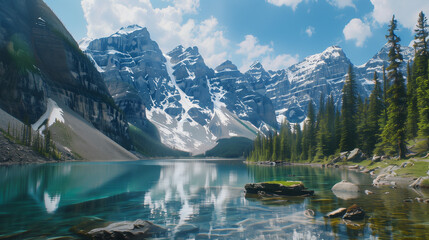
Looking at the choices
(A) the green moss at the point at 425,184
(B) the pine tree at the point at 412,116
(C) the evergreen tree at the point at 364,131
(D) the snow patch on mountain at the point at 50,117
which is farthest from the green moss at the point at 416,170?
(D) the snow patch on mountain at the point at 50,117

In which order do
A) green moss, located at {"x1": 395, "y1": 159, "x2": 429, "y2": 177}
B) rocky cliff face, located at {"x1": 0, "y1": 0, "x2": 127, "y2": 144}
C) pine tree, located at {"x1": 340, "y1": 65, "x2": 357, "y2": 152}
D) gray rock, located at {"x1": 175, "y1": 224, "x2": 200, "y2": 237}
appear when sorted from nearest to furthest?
1. gray rock, located at {"x1": 175, "y1": 224, "x2": 200, "y2": 237}
2. green moss, located at {"x1": 395, "y1": 159, "x2": 429, "y2": 177}
3. pine tree, located at {"x1": 340, "y1": 65, "x2": 357, "y2": 152}
4. rocky cliff face, located at {"x1": 0, "y1": 0, "x2": 127, "y2": 144}

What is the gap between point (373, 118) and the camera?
249ft

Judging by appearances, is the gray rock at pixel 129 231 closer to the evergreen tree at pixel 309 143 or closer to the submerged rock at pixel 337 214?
the submerged rock at pixel 337 214

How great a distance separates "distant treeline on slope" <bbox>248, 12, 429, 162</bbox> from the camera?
46.6 metres

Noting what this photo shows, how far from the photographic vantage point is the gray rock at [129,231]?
13.5 metres

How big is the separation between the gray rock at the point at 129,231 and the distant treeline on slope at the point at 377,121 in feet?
149

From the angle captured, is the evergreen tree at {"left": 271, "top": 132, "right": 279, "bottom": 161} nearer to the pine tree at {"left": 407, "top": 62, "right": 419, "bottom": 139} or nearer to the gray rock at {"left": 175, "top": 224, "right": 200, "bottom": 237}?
the pine tree at {"left": 407, "top": 62, "right": 419, "bottom": 139}

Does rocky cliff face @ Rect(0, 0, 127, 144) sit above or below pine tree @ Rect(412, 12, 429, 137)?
above

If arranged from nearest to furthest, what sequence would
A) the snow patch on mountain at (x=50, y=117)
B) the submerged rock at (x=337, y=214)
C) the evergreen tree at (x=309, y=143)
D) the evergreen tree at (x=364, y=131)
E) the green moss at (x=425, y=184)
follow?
the submerged rock at (x=337, y=214)
the green moss at (x=425, y=184)
the evergreen tree at (x=364, y=131)
the evergreen tree at (x=309, y=143)
the snow patch on mountain at (x=50, y=117)

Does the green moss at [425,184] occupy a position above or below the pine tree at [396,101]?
below

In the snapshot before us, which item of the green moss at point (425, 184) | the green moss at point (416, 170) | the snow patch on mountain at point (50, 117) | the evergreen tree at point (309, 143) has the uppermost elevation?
the snow patch on mountain at point (50, 117)

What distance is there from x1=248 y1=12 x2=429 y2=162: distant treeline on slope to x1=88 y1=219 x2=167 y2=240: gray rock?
45401 millimetres

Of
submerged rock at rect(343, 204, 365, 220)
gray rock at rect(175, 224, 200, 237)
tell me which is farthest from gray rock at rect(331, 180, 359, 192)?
gray rock at rect(175, 224, 200, 237)

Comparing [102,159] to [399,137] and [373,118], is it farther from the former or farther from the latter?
[399,137]
